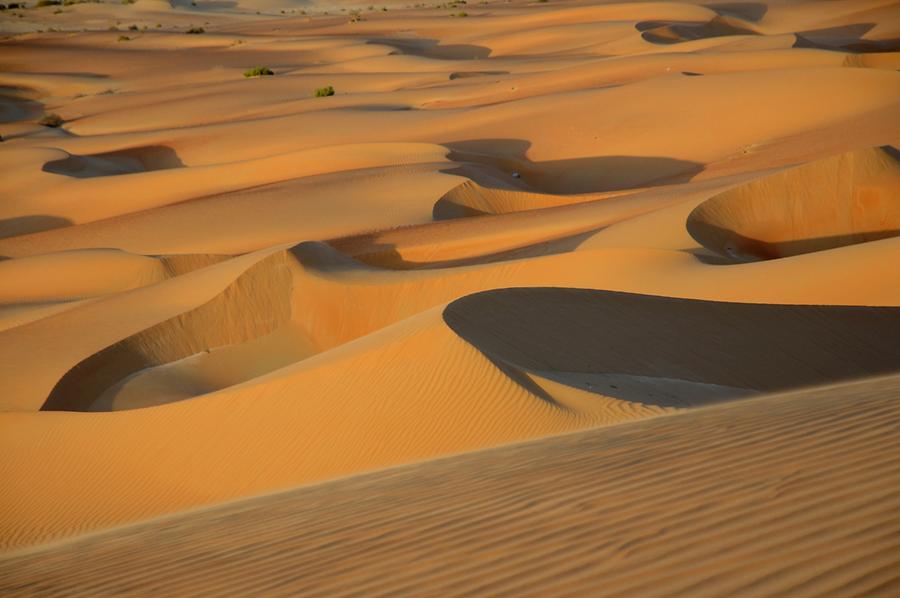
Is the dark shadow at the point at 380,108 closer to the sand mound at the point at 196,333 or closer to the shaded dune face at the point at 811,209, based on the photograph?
the shaded dune face at the point at 811,209

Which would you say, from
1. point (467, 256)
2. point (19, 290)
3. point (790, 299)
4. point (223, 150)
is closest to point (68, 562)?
point (790, 299)

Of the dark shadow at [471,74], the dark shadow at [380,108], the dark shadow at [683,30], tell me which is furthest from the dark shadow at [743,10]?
the dark shadow at [380,108]

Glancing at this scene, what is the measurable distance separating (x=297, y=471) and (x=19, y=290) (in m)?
10.5

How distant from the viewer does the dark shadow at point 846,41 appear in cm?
3631

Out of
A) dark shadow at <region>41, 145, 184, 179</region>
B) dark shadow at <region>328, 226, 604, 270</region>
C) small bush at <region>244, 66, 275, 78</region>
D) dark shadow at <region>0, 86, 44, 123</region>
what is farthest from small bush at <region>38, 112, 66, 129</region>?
dark shadow at <region>328, 226, 604, 270</region>

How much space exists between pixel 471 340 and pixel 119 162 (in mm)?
21708

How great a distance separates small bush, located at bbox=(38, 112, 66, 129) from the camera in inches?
1395

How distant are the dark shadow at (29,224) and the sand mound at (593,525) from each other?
57.4ft

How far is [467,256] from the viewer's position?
1602cm

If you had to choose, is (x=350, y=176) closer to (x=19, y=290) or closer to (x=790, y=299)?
(x=19, y=290)

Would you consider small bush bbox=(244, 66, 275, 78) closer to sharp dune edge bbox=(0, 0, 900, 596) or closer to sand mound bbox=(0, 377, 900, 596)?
sharp dune edge bbox=(0, 0, 900, 596)

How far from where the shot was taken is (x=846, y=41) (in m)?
41.5

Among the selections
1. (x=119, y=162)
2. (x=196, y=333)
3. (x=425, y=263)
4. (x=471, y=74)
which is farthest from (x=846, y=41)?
(x=196, y=333)

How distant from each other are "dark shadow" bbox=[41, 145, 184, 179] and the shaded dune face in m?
16.9
